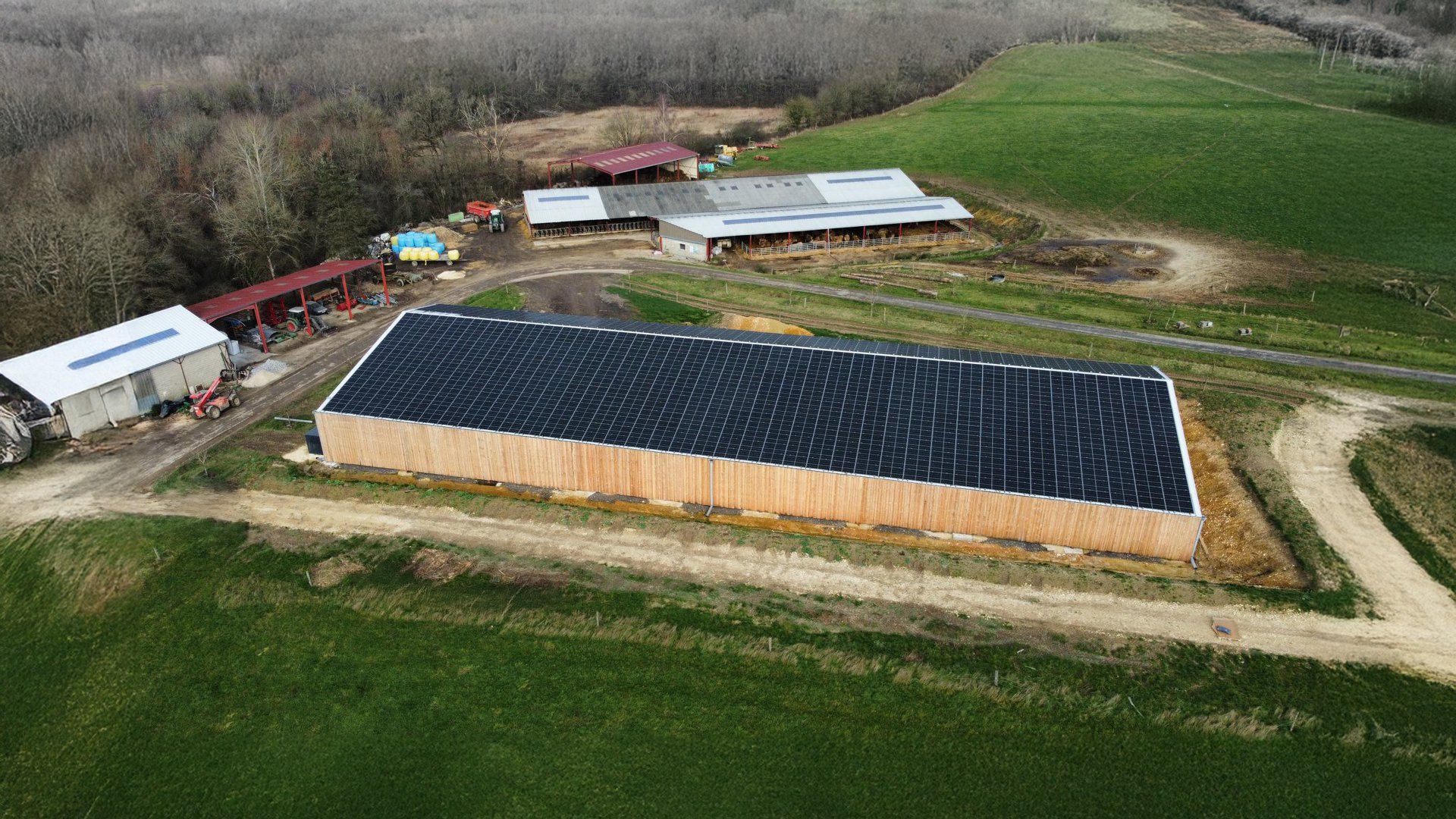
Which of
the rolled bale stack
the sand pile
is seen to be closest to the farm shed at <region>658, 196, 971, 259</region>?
the rolled bale stack

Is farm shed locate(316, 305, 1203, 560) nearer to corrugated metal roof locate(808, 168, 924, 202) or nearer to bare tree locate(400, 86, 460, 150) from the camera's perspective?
corrugated metal roof locate(808, 168, 924, 202)

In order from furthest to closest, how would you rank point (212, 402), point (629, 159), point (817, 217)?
point (629, 159) → point (817, 217) → point (212, 402)

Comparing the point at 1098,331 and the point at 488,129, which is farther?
the point at 488,129

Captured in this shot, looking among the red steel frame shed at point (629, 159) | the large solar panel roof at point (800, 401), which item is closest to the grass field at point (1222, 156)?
the red steel frame shed at point (629, 159)

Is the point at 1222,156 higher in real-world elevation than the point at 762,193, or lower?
lower

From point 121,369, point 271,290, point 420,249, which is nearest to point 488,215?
point 420,249

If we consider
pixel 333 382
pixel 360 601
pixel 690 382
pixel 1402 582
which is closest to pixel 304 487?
pixel 360 601

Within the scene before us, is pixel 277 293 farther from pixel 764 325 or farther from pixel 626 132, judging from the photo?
pixel 626 132

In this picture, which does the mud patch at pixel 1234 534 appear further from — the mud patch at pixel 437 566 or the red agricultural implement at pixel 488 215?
the red agricultural implement at pixel 488 215
